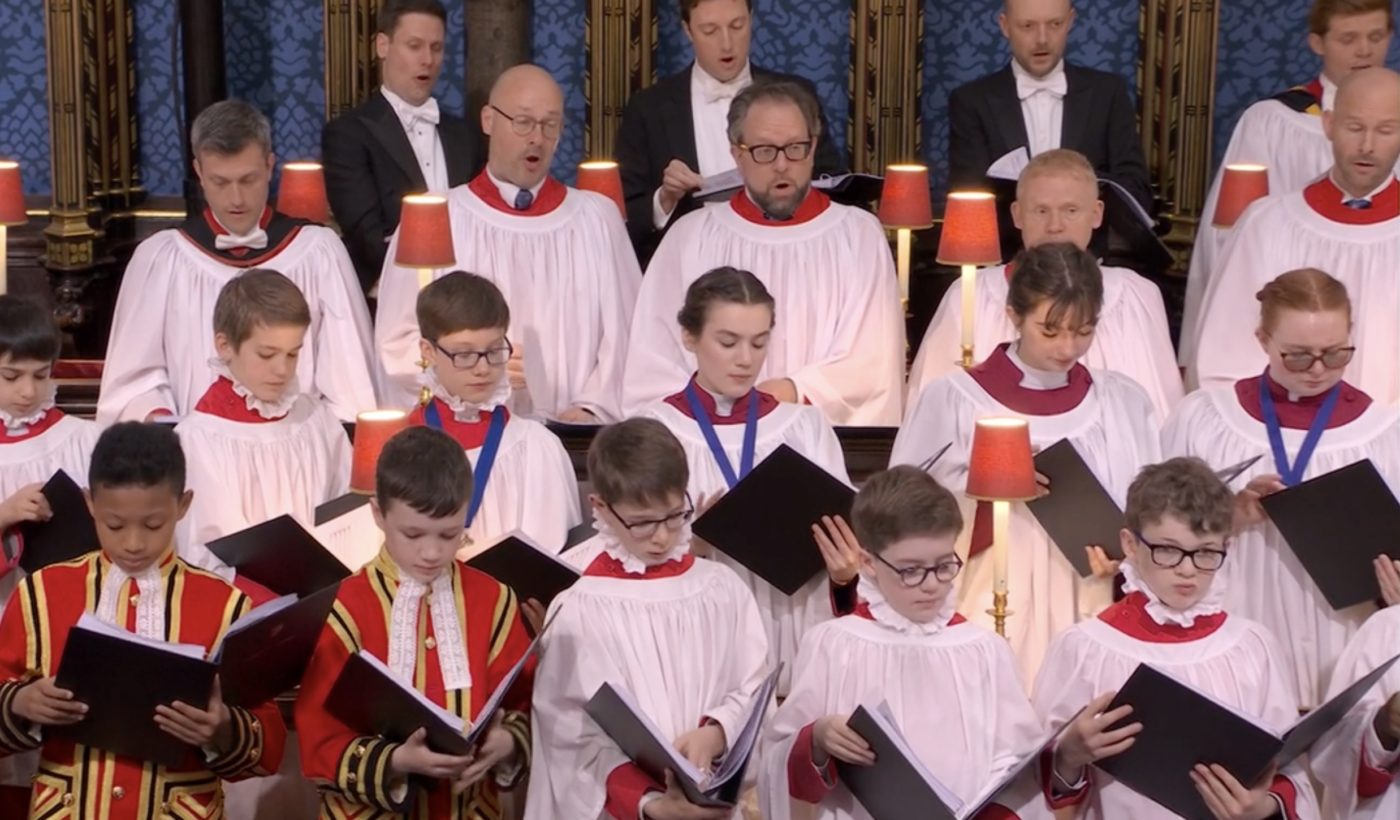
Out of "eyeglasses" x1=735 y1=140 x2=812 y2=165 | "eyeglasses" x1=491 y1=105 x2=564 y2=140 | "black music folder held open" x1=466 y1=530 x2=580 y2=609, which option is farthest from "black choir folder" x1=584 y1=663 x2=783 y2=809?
"eyeglasses" x1=491 y1=105 x2=564 y2=140

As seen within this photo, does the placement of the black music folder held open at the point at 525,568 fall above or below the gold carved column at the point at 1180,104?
below

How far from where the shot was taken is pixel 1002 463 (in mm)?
4473

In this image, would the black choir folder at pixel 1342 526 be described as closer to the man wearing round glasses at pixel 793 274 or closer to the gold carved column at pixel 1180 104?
the man wearing round glasses at pixel 793 274

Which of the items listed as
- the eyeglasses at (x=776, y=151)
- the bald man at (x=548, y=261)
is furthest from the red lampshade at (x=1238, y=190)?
the bald man at (x=548, y=261)

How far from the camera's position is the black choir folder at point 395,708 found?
3.75 m

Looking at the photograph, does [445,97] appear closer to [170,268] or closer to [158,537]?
[170,268]

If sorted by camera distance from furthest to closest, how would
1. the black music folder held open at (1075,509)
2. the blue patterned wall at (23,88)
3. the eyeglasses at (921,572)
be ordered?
the blue patterned wall at (23,88) < the black music folder held open at (1075,509) < the eyeglasses at (921,572)

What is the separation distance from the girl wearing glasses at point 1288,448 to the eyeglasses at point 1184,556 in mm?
752

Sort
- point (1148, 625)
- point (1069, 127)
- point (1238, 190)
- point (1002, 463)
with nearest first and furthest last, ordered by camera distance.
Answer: point (1148, 625) < point (1002, 463) < point (1238, 190) < point (1069, 127)

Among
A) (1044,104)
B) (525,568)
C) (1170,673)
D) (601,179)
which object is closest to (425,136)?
(601,179)

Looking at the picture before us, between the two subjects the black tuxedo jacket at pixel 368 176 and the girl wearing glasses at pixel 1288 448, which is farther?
the black tuxedo jacket at pixel 368 176

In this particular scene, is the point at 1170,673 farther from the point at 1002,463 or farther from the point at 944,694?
the point at 1002,463

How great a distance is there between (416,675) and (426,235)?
174 centimetres

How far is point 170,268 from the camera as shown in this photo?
601cm
